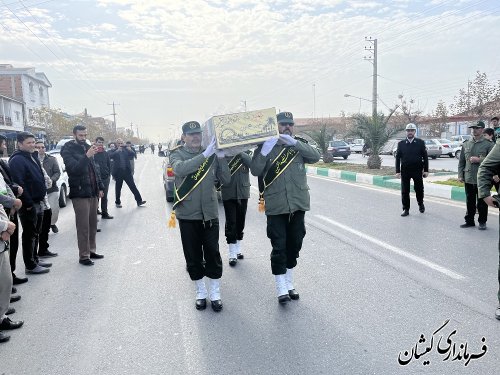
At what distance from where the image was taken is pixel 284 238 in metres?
4.10

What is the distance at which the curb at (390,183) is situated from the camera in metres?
10.5

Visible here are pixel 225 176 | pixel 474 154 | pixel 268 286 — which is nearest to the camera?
pixel 225 176

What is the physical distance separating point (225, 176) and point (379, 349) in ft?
6.64

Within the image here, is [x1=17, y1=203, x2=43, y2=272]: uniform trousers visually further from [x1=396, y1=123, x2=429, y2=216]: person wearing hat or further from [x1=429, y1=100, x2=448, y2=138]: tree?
[x1=429, y1=100, x2=448, y2=138]: tree

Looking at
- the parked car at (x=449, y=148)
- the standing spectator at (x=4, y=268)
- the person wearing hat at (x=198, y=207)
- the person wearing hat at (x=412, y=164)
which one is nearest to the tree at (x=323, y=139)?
the parked car at (x=449, y=148)

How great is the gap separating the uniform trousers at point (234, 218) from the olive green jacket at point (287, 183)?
4.84 ft

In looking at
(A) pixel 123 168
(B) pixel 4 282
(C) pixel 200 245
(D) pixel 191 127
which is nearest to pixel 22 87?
(A) pixel 123 168

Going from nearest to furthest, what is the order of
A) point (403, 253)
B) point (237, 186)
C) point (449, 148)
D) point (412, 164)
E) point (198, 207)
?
1. point (198, 207)
2. point (237, 186)
3. point (403, 253)
4. point (412, 164)
5. point (449, 148)

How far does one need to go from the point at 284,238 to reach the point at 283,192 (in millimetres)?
458

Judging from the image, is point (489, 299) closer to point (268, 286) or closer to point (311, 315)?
point (311, 315)

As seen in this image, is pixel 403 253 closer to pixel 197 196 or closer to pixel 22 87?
pixel 197 196

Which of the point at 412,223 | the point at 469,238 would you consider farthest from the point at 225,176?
the point at 412,223

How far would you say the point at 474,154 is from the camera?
7.23 m

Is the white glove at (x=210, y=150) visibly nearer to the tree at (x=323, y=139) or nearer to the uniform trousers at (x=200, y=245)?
the uniform trousers at (x=200, y=245)
